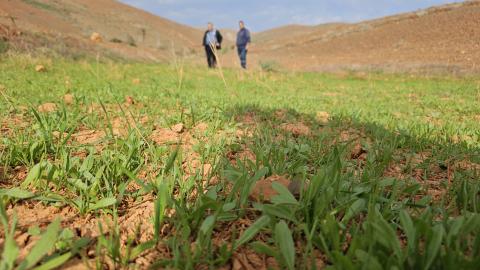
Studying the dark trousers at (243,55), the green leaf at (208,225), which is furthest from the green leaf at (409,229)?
the dark trousers at (243,55)

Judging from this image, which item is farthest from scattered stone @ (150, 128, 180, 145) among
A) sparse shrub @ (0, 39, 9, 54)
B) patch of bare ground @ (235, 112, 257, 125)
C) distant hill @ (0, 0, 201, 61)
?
sparse shrub @ (0, 39, 9, 54)

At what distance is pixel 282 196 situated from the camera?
4.06ft

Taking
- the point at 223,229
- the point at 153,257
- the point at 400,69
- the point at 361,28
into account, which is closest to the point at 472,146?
the point at 223,229

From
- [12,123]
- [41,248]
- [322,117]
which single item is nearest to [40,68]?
[12,123]

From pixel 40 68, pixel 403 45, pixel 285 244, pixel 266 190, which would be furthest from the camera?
pixel 403 45

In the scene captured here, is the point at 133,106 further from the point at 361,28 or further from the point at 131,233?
the point at 361,28

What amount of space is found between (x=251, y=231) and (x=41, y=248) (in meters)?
0.62

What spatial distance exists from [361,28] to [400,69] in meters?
15.1

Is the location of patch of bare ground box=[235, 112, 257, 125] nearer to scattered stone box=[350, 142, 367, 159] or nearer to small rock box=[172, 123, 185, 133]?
small rock box=[172, 123, 185, 133]

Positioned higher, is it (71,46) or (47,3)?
(47,3)

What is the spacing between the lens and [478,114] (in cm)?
456

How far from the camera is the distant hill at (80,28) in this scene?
43.5 feet

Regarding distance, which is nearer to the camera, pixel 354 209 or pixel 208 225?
pixel 208 225

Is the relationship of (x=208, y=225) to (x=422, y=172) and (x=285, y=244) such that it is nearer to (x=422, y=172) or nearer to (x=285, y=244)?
(x=285, y=244)
